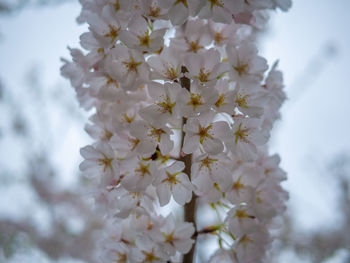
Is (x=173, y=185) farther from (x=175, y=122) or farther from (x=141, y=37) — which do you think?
(x=141, y=37)

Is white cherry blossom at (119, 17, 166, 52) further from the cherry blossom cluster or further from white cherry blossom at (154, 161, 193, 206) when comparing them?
white cherry blossom at (154, 161, 193, 206)

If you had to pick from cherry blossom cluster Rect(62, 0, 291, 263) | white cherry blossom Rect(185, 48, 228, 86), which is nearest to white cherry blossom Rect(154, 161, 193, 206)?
cherry blossom cluster Rect(62, 0, 291, 263)

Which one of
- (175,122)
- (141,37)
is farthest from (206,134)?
(141,37)

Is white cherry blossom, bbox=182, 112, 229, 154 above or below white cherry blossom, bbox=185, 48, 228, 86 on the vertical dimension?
below

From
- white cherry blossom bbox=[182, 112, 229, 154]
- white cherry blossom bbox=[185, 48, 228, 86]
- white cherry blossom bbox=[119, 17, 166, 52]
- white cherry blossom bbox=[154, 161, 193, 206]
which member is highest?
white cherry blossom bbox=[119, 17, 166, 52]

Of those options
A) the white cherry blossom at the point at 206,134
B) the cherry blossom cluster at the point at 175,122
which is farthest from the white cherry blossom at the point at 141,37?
the white cherry blossom at the point at 206,134

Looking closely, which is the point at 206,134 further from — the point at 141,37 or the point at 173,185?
the point at 141,37

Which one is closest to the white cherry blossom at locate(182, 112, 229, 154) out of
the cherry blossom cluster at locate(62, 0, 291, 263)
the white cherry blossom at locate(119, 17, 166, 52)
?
the cherry blossom cluster at locate(62, 0, 291, 263)

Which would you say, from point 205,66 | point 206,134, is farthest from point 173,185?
point 205,66

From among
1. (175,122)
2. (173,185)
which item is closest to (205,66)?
(175,122)

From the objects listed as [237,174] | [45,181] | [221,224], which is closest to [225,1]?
[237,174]

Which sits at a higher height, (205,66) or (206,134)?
(205,66)
